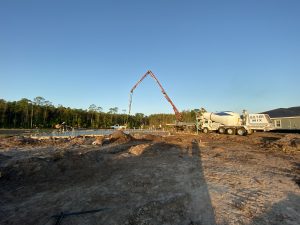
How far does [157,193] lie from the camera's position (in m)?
7.69

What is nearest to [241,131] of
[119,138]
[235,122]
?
[235,122]

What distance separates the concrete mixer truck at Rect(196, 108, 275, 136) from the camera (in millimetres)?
28602

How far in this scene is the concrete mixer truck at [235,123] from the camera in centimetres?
2860

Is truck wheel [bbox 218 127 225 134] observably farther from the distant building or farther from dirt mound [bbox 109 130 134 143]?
the distant building

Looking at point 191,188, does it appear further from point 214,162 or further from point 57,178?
point 57,178

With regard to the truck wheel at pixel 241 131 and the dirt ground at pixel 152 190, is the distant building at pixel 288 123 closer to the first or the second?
the truck wheel at pixel 241 131

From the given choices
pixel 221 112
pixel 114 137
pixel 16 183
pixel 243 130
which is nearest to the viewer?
pixel 16 183

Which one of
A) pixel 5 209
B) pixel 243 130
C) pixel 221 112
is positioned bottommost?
pixel 5 209

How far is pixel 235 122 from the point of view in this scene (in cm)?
2972

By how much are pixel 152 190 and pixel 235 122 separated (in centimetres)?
2456

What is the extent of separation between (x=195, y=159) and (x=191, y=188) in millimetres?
5231

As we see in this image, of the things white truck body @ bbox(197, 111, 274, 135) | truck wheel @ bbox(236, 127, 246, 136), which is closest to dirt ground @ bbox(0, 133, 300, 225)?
truck wheel @ bbox(236, 127, 246, 136)

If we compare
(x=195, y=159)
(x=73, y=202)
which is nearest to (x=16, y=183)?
(x=73, y=202)

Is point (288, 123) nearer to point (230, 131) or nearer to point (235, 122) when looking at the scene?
point (235, 122)
